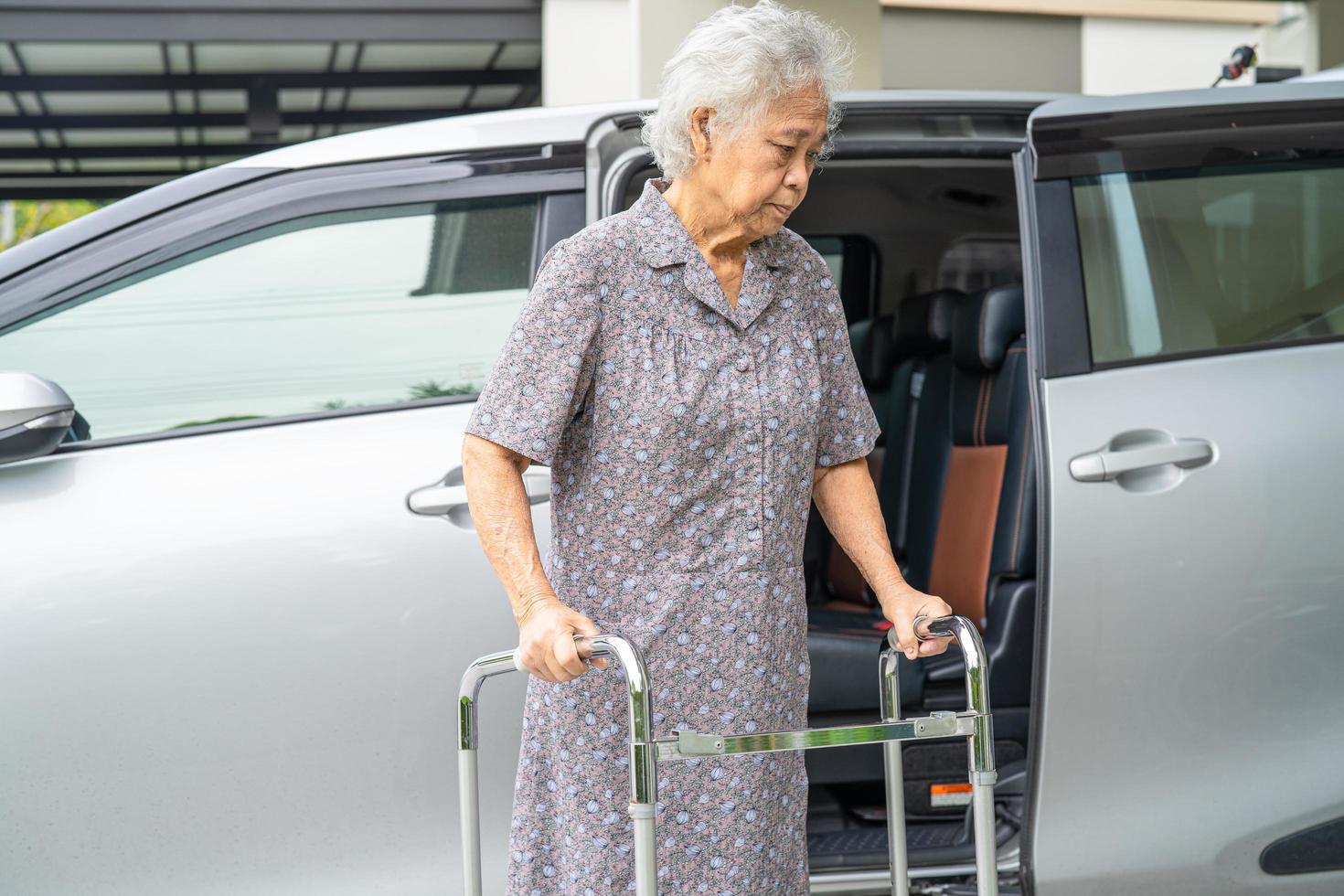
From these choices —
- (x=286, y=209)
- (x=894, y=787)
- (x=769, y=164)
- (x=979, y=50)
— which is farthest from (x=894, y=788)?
(x=979, y=50)

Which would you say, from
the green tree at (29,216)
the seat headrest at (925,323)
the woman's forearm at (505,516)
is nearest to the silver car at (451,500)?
the woman's forearm at (505,516)

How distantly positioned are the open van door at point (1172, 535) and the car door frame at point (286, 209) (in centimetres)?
88

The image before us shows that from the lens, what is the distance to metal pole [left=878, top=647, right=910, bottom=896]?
188 centimetres

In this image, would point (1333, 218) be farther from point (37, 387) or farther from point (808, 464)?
point (37, 387)

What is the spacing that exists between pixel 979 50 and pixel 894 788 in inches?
343

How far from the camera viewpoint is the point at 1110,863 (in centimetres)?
245

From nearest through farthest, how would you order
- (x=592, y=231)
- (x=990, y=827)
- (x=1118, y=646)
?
(x=990, y=827), (x=592, y=231), (x=1118, y=646)

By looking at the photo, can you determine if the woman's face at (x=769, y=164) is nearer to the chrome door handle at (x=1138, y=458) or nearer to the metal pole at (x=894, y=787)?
the metal pole at (x=894, y=787)

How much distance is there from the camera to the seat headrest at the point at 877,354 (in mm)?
4070

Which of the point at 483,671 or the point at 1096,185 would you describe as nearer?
the point at 483,671

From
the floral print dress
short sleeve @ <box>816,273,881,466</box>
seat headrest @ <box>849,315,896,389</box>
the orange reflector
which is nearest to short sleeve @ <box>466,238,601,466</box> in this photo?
Result: the floral print dress

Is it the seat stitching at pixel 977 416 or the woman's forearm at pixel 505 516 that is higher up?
the seat stitching at pixel 977 416

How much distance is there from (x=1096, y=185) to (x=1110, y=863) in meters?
1.22

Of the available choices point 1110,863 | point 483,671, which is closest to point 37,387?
point 483,671
